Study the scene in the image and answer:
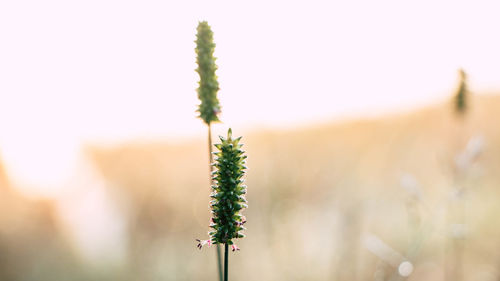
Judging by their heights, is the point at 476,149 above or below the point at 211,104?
below

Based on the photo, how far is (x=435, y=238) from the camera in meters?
9.16

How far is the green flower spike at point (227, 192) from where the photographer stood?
246cm

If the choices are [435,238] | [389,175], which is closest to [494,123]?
[389,175]

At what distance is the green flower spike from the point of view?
97.0 inches

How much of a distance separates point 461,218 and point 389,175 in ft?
15.7

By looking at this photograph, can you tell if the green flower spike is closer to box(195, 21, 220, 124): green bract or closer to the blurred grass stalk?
the blurred grass stalk

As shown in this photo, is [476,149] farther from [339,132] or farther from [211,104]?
[339,132]

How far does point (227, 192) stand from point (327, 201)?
5956 mm

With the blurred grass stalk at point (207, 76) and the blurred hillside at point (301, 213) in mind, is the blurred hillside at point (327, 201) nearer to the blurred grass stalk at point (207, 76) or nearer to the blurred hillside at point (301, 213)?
the blurred hillside at point (301, 213)

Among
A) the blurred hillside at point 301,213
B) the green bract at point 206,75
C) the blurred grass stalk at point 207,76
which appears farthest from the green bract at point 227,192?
the blurred hillside at point 301,213

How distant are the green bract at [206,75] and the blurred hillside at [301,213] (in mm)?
1953

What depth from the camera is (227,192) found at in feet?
8.16

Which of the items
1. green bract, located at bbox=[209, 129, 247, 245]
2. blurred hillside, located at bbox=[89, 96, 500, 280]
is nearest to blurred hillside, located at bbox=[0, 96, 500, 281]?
blurred hillside, located at bbox=[89, 96, 500, 280]

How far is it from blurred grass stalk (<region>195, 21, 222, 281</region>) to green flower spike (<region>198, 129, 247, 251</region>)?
1.88ft
